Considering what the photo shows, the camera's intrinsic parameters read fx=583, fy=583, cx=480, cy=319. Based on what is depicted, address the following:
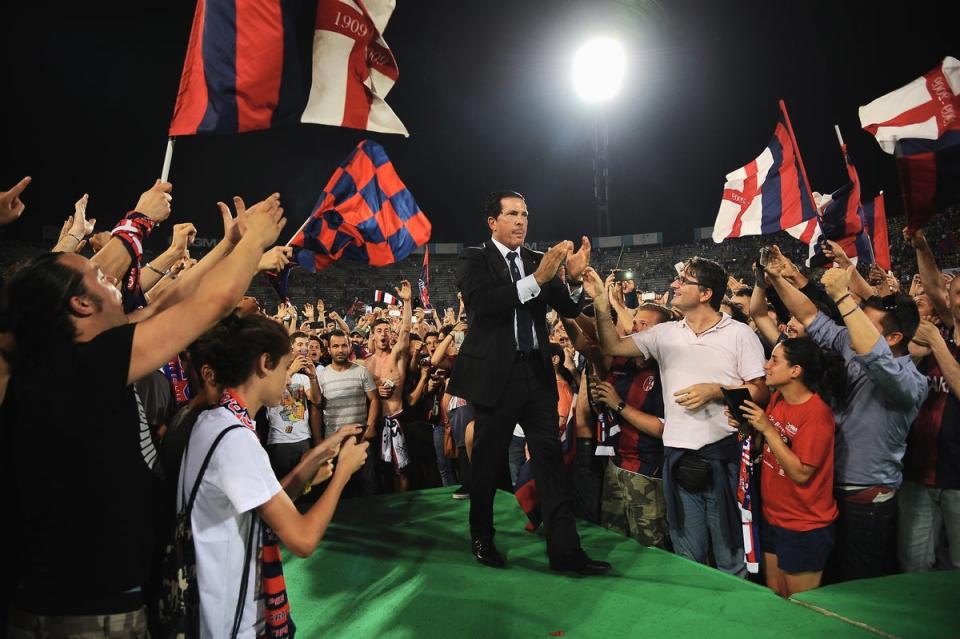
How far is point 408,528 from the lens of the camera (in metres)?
4.28

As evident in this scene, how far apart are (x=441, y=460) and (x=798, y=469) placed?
4.65m

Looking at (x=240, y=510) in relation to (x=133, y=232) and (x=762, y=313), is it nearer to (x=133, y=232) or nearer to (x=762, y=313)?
(x=133, y=232)

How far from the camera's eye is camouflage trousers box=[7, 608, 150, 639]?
4.73 ft

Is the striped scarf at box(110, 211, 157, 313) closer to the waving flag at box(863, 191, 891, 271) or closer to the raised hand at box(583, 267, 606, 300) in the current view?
the raised hand at box(583, 267, 606, 300)

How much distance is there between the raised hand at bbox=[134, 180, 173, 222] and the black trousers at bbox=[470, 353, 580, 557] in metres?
1.92

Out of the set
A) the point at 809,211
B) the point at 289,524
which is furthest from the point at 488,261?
the point at 809,211

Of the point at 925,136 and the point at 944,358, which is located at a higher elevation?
the point at 925,136

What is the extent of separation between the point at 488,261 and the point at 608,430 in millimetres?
1555

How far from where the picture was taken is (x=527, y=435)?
346 centimetres

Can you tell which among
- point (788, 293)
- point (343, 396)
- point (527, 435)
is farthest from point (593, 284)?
point (343, 396)

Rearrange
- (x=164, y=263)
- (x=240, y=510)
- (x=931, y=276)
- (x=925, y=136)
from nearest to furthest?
(x=240, y=510)
(x=164, y=263)
(x=931, y=276)
(x=925, y=136)

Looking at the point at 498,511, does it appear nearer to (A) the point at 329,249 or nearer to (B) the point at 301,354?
(B) the point at 301,354

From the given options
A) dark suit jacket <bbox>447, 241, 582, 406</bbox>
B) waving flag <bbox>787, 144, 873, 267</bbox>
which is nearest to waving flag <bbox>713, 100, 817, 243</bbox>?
waving flag <bbox>787, 144, 873, 267</bbox>

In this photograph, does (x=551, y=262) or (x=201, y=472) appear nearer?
(x=201, y=472)
